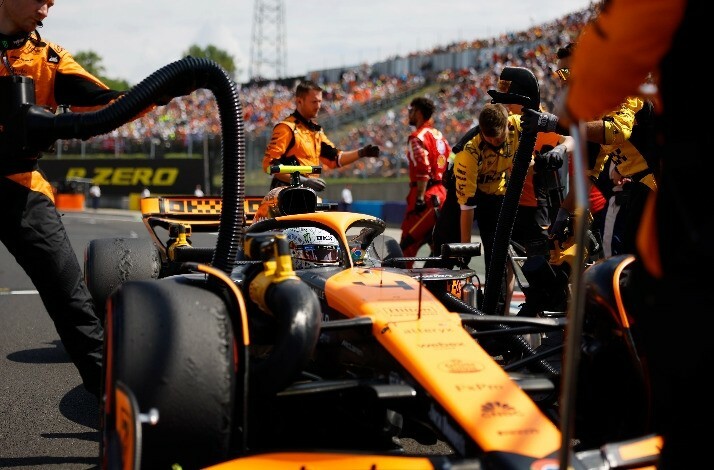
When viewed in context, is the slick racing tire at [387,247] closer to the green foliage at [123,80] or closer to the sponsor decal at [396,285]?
the sponsor decal at [396,285]

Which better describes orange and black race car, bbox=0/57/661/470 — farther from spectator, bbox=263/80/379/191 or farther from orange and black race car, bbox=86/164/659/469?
spectator, bbox=263/80/379/191

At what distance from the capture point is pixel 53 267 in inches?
152

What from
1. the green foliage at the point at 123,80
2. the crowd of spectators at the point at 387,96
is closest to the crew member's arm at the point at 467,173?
the crowd of spectators at the point at 387,96

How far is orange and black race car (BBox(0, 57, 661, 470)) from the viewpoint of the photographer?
8.09 feet

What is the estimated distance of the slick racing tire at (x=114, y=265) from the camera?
530 centimetres

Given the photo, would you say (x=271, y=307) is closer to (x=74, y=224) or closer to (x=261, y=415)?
(x=261, y=415)

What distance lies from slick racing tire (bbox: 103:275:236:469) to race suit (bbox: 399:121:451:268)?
5.67m

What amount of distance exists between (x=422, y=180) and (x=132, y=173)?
28.2 meters

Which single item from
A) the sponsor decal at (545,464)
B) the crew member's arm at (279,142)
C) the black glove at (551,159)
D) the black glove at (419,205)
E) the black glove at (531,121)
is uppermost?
the crew member's arm at (279,142)

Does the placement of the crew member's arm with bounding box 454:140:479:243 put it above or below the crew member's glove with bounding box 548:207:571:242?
above

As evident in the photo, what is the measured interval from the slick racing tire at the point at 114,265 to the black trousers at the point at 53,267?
1325 millimetres

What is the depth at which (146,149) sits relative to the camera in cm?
3450

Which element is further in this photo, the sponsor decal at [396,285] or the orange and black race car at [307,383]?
the sponsor decal at [396,285]

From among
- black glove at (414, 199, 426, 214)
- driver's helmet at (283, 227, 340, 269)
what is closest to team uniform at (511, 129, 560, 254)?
black glove at (414, 199, 426, 214)
